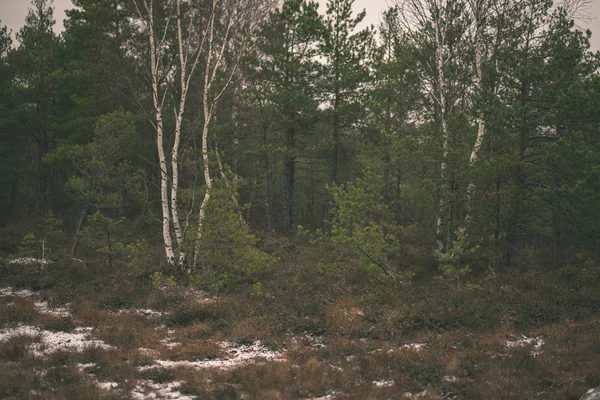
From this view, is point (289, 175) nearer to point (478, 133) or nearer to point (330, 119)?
point (330, 119)

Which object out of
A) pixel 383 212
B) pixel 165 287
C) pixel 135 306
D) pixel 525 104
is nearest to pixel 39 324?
pixel 135 306

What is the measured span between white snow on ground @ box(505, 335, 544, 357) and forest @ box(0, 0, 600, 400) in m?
0.06

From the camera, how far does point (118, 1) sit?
22.8m

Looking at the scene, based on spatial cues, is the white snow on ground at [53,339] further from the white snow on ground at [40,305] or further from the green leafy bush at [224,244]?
the green leafy bush at [224,244]

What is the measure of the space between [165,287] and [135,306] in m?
1.38

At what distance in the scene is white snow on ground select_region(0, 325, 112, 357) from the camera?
8.20 m

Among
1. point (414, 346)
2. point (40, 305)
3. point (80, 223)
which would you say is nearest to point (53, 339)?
point (40, 305)

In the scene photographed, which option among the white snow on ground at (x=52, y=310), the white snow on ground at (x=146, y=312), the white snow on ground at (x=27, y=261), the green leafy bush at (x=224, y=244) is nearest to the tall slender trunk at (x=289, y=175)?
the green leafy bush at (x=224, y=244)

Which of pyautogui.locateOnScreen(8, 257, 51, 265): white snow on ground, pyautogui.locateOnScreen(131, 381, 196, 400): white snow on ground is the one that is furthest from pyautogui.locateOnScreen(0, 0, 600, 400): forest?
pyautogui.locateOnScreen(8, 257, 51, 265): white snow on ground

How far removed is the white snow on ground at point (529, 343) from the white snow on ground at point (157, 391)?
225 inches

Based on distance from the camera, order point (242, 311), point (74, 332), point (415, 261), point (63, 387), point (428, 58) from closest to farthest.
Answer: point (63, 387) → point (74, 332) → point (242, 311) → point (415, 261) → point (428, 58)

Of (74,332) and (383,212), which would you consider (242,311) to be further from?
(383,212)

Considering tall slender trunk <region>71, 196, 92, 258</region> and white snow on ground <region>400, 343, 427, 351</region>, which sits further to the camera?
tall slender trunk <region>71, 196, 92, 258</region>

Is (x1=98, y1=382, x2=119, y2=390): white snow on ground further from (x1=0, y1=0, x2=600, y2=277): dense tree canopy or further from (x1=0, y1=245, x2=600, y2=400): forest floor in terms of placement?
(x1=0, y1=0, x2=600, y2=277): dense tree canopy
